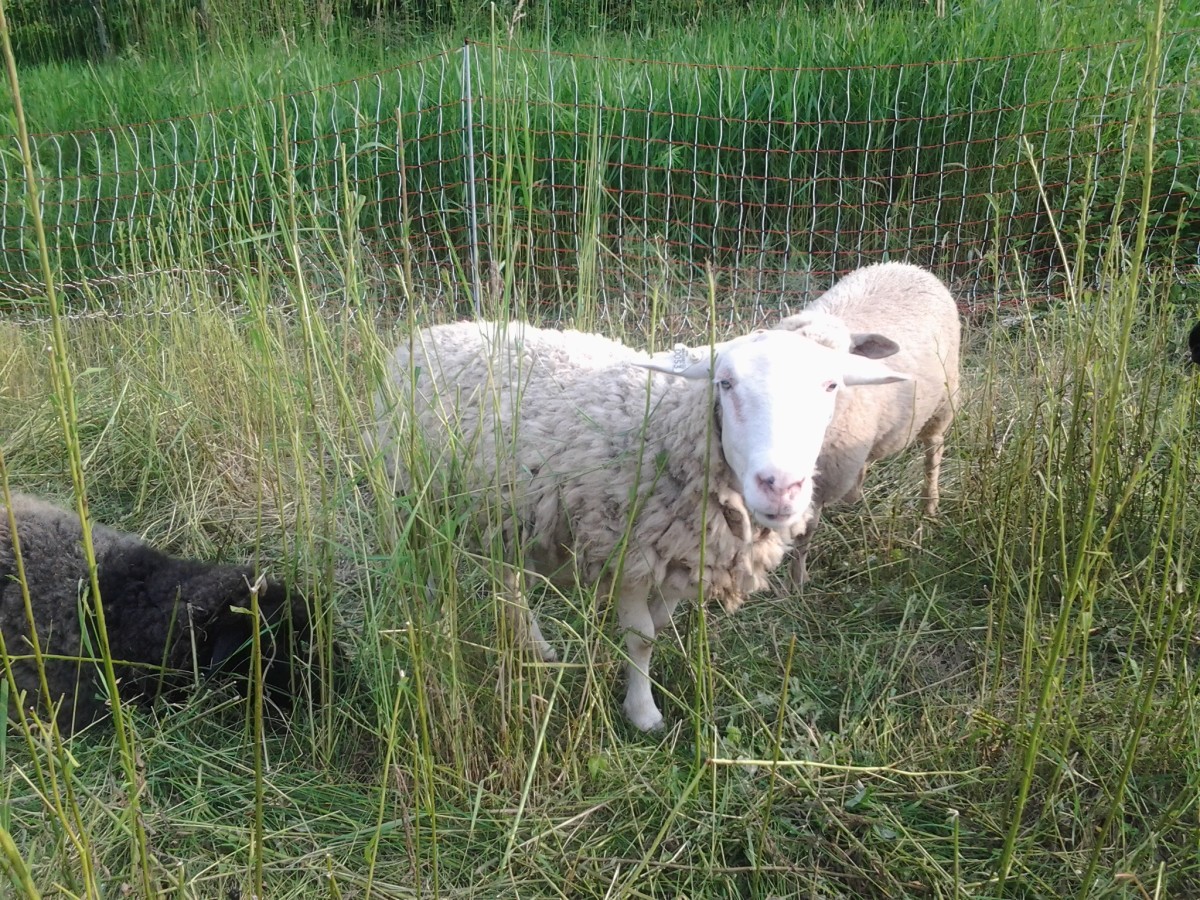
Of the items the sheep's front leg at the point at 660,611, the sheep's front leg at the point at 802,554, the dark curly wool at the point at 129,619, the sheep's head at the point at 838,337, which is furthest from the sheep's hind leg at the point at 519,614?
the sheep's front leg at the point at 802,554

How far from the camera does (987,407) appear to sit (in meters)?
3.37

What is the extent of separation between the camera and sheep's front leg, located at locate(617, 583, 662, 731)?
2584 mm

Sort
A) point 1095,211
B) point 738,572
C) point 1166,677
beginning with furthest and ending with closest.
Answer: point 1095,211
point 738,572
point 1166,677

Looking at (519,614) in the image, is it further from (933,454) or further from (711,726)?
(933,454)

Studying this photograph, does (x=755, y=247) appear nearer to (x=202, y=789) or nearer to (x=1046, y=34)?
(x=1046, y=34)

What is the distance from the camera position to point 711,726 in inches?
83.0

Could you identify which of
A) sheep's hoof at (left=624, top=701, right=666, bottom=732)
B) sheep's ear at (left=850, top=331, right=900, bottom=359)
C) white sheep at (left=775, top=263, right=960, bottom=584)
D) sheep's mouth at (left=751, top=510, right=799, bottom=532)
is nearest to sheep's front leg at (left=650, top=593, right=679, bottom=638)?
sheep's hoof at (left=624, top=701, right=666, bottom=732)

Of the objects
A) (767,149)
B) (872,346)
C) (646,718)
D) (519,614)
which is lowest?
(646,718)

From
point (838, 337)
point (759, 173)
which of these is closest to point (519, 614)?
point (838, 337)

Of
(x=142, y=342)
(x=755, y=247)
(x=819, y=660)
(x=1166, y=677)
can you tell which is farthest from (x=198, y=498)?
(x=755, y=247)

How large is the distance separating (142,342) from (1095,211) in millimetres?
5124

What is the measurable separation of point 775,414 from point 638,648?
85 centimetres

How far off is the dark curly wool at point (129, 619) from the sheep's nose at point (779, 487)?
4.27 ft

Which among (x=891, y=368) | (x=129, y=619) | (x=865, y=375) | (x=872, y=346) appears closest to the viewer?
(x=865, y=375)
